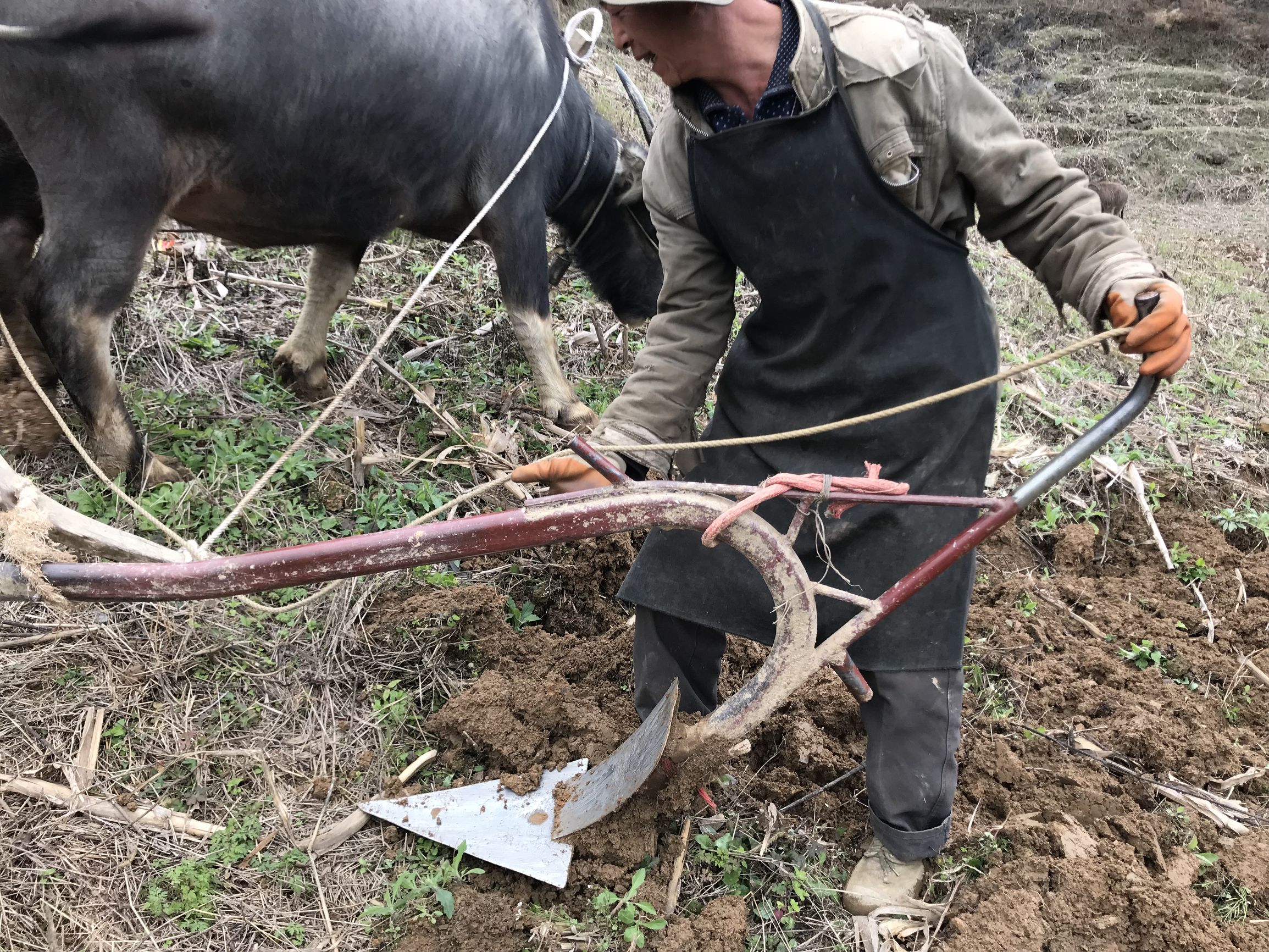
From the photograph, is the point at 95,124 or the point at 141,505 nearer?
the point at 95,124

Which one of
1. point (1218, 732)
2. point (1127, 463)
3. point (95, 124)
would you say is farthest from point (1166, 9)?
point (95, 124)

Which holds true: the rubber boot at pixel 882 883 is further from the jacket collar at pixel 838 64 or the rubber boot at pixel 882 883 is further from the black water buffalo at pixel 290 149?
the black water buffalo at pixel 290 149

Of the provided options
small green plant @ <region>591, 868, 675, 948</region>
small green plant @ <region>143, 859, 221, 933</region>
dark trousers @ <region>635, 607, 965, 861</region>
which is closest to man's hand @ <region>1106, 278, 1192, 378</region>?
dark trousers @ <region>635, 607, 965, 861</region>

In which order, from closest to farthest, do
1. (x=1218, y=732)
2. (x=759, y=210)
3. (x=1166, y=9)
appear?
(x=759, y=210)
(x=1218, y=732)
(x=1166, y=9)

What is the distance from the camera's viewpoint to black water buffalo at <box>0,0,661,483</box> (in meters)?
2.42

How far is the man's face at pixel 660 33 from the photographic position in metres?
1.68

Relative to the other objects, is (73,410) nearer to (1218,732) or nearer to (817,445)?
(817,445)

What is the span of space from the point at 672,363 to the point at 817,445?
0.41 meters

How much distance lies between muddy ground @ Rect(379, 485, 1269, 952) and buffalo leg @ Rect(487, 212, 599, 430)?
914 millimetres

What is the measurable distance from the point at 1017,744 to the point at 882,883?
2.38ft

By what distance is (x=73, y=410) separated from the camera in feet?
10.5

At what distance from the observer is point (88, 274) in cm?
255

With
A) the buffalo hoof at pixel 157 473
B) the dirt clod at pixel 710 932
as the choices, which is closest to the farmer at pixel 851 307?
the dirt clod at pixel 710 932

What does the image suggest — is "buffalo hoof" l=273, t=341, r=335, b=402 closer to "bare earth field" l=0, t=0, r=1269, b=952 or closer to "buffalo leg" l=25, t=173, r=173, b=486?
"bare earth field" l=0, t=0, r=1269, b=952
